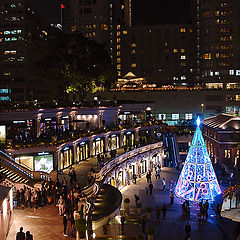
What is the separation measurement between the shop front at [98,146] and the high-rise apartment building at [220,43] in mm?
71276

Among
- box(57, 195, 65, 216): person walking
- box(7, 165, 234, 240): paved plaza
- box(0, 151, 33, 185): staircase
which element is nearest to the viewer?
box(7, 165, 234, 240): paved plaza

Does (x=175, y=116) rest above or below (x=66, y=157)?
below

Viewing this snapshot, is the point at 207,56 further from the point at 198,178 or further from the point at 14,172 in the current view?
the point at 14,172

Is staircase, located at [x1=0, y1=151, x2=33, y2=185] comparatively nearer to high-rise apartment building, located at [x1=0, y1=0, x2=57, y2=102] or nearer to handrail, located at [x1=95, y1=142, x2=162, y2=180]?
handrail, located at [x1=95, y1=142, x2=162, y2=180]

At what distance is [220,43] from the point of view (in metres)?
114

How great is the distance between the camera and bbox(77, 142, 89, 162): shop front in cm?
4075

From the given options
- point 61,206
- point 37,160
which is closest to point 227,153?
point 37,160

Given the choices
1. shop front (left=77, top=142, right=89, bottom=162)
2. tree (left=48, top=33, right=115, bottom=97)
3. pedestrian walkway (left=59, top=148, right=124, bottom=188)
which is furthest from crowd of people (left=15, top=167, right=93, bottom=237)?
tree (left=48, top=33, right=115, bottom=97)

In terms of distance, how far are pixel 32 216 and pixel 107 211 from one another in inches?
193

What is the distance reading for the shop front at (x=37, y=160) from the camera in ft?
112

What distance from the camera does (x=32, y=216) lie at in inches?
858

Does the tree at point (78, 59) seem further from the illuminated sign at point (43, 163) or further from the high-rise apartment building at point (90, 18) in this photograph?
the high-rise apartment building at point (90, 18)

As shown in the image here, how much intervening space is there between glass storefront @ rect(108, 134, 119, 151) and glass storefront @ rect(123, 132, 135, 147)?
2305mm

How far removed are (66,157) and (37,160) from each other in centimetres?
375
